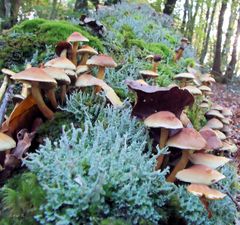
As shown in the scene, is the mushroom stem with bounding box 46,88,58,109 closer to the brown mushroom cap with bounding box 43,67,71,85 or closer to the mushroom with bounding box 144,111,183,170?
the brown mushroom cap with bounding box 43,67,71,85

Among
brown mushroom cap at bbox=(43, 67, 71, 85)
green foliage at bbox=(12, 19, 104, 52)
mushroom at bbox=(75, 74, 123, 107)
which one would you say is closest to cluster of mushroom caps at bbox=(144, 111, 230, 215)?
mushroom at bbox=(75, 74, 123, 107)

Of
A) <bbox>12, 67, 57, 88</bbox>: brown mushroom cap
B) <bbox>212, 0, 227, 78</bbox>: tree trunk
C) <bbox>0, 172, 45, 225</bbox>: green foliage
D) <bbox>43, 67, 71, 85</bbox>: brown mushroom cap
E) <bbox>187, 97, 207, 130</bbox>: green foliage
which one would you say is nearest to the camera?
<bbox>0, 172, 45, 225</bbox>: green foliage

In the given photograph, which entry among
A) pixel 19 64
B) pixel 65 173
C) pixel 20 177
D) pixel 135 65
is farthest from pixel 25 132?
pixel 135 65

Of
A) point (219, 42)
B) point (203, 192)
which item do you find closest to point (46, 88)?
point (203, 192)

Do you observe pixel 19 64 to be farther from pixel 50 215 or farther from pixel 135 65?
pixel 50 215

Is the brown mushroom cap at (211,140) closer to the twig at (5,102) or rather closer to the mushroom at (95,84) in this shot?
the mushroom at (95,84)

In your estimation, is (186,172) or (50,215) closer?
(50,215)
